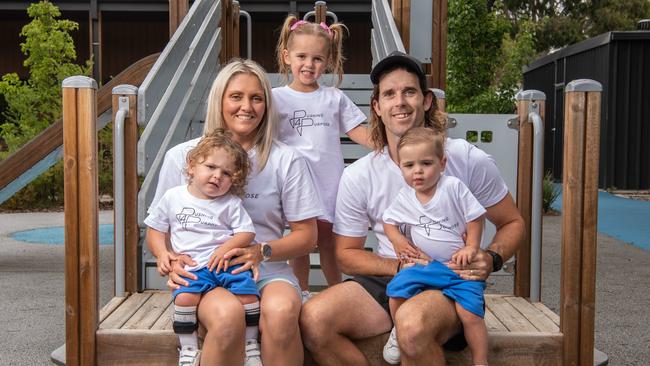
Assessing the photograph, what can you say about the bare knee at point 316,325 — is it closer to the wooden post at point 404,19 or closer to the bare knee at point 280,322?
the bare knee at point 280,322

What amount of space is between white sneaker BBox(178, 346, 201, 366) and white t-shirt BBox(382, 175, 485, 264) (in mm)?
874

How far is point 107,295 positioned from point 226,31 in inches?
112

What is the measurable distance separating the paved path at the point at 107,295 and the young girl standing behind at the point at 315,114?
6.24 ft

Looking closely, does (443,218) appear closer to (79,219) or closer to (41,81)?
(79,219)

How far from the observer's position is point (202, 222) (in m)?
3.03

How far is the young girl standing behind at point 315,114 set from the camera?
13.6ft

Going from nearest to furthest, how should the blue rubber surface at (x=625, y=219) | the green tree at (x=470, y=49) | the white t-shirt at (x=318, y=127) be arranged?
the white t-shirt at (x=318, y=127) → the blue rubber surface at (x=625, y=219) → the green tree at (x=470, y=49)

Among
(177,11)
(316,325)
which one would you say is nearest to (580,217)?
(316,325)

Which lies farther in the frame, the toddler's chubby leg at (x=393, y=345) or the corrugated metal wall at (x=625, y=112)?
the corrugated metal wall at (x=625, y=112)

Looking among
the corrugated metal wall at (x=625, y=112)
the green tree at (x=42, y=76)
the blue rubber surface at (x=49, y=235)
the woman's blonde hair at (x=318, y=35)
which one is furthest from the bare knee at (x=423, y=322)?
the corrugated metal wall at (x=625, y=112)

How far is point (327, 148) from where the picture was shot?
419cm

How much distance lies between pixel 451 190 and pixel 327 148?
120 centimetres

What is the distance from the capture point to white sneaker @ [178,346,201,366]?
288 cm

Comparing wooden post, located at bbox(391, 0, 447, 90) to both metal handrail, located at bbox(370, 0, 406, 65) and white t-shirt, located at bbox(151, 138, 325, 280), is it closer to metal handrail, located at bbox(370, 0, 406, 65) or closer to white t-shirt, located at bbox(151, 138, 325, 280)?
metal handrail, located at bbox(370, 0, 406, 65)
